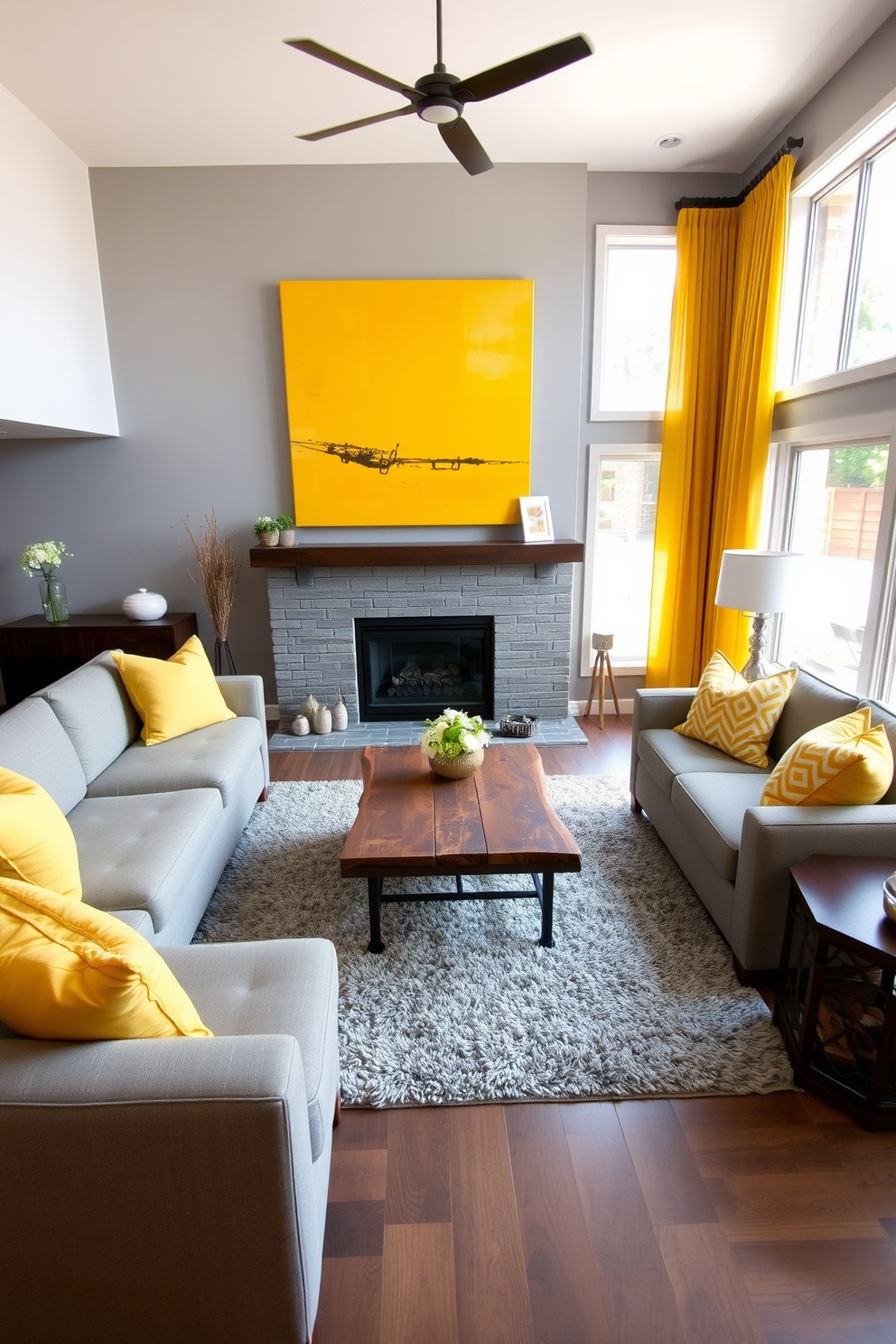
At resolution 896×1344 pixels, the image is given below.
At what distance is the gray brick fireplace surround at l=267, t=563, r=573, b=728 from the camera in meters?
4.45

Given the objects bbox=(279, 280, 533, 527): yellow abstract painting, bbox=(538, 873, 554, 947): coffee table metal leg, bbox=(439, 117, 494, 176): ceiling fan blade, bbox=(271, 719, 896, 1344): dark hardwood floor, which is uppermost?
bbox=(439, 117, 494, 176): ceiling fan blade

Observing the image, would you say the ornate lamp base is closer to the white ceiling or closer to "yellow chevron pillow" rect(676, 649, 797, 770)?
"yellow chevron pillow" rect(676, 649, 797, 770)

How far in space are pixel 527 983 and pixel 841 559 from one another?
2.54m

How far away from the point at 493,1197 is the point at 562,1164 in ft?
0.61

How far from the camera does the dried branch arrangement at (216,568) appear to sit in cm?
435

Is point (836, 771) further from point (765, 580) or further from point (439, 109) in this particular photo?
point (439, 109)

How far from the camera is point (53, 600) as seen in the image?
4266 mm

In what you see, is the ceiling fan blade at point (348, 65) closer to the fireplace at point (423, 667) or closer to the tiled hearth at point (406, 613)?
the tiled hearth at point (406, 613)

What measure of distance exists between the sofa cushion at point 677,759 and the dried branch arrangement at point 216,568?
2646mm

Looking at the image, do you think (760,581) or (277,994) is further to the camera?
(760,581)

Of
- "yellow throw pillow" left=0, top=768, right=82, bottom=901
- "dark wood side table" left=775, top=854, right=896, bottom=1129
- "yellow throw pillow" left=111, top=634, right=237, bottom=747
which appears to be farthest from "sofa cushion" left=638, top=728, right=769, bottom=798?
"yellow throw pillow" left=0, top=768, right=82, bottom=901

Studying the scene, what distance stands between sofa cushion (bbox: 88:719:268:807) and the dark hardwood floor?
54.6 inches

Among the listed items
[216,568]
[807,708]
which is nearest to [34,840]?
[807,708]

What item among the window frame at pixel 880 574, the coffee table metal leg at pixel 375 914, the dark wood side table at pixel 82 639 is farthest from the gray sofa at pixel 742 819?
the dark wood side table at pixel 82 639
